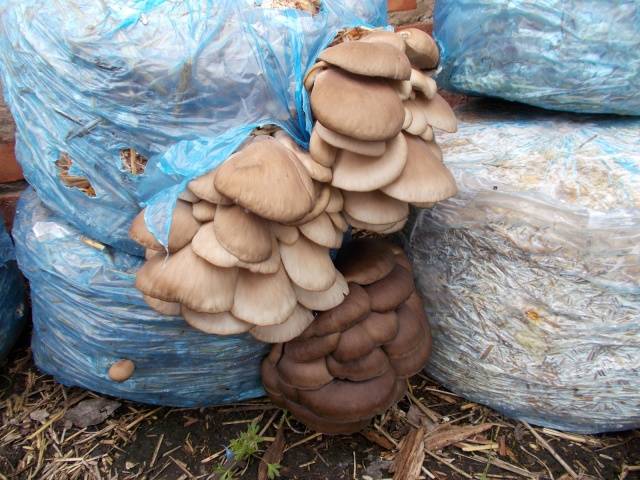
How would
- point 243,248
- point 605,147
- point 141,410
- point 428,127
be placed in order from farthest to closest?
point 141,410 < point 605,147 < point 428,127 < point 243,248

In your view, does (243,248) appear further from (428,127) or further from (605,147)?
(605,147)

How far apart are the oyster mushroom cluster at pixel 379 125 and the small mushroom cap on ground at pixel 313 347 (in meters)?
0.38

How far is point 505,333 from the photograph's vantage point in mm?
1812

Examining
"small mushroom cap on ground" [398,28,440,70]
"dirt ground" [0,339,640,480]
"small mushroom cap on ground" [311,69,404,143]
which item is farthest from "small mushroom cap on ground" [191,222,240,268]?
"dirt ground" [0,339,640,480]

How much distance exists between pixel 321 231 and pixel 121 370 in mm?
959

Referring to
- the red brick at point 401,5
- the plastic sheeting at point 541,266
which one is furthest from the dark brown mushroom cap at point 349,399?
the red brick at point 401,5

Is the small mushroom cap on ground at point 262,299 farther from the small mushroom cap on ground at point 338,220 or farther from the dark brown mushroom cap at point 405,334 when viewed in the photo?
the dark brown mushroom cap at point 405,334

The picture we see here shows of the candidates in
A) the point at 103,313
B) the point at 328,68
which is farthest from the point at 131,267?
the point at 328,68

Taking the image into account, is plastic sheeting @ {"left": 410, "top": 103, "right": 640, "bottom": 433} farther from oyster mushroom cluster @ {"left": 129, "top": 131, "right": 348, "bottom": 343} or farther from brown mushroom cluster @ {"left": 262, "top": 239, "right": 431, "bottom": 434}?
oyster mushroom cluster @ {"left": 129, "top": 131, "right": 348, "bottom": 343}

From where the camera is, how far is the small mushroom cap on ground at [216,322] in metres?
1.38

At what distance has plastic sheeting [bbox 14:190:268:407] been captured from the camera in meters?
1.75

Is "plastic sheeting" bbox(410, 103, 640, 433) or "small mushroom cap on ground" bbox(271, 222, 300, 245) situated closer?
"small mushroom cap on ground" bbox(271, 222, 300, 245)

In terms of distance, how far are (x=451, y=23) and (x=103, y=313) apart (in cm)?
153

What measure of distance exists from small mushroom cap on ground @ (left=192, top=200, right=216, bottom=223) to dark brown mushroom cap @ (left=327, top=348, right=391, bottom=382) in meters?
0.62
